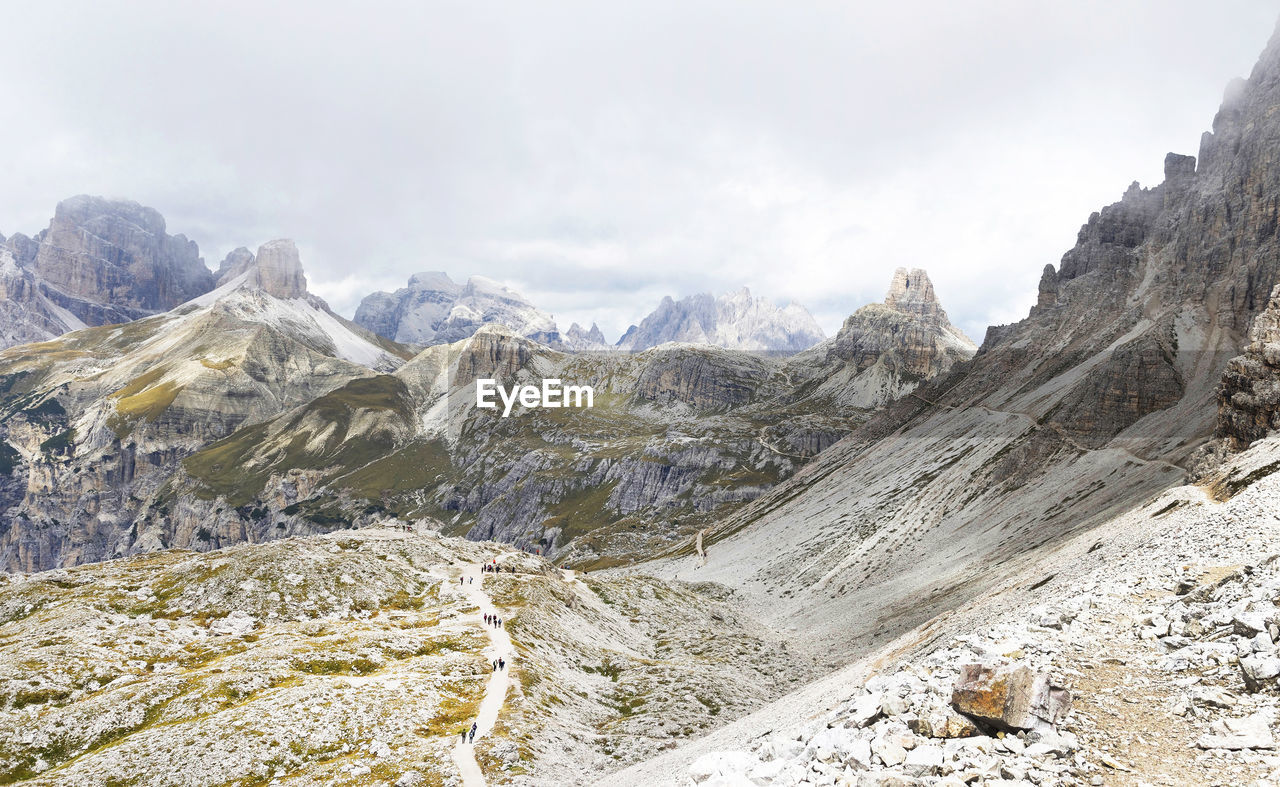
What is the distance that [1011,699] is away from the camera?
2009 cm

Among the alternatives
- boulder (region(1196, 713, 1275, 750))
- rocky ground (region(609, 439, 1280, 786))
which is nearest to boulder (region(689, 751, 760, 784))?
rocky ground (region(609, 439, 1280, 786))

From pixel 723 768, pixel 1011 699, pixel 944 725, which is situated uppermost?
pixel 1011 699

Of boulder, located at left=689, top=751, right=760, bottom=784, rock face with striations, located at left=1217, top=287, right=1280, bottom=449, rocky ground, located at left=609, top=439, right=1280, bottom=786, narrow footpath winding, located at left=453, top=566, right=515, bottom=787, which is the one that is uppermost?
rock face with striations, located at left=1217, top=287, right=1280, bottom=449

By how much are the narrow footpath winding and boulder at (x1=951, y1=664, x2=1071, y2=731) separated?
41735mm

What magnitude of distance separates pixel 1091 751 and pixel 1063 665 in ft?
22.6

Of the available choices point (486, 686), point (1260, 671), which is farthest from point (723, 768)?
point (486, 686)

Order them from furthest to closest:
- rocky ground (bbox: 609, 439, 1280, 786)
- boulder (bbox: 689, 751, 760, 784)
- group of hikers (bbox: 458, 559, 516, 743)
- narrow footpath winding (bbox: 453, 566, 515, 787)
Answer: group of hikers (bbox: 458, 559, 516, 743) < narrow footpath winding (bbox: 453, 566, 515, 787) < boulder (bbox: 689, 751, 760, 784) < rocky ground (bbox: 609, 439, 1280, 786)

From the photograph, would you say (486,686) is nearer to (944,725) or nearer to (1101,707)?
(944,725)

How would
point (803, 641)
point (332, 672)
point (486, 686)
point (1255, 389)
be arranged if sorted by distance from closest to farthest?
point (486, 686)
point (332, 672)
point (1255, 389)
point (803, 641)

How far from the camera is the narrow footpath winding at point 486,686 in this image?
5056 cm

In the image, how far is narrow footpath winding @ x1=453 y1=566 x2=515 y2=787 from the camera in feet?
166

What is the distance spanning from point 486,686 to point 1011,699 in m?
59.6

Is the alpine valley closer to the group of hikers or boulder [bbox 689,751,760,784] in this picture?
boulder [bbox 689,751,760,784]

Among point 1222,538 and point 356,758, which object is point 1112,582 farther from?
point 356,758
